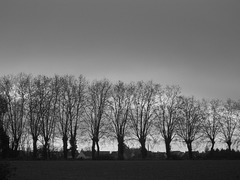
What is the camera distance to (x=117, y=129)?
71.2 m

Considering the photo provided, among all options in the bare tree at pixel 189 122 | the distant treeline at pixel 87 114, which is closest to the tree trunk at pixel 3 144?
the distant treeline at pixel 87 114

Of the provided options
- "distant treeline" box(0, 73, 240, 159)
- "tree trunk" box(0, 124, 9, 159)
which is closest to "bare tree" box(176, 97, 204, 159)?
"distant treeline" box(0, 73, 240, 159)

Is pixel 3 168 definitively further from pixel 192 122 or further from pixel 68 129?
pixel 192 122

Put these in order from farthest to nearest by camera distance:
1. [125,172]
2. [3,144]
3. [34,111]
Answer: [34,111] < [3,144] < [125,172]

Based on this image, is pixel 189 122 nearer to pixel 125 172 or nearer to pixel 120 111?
pixel 120 111

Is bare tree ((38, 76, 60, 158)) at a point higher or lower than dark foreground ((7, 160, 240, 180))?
higher

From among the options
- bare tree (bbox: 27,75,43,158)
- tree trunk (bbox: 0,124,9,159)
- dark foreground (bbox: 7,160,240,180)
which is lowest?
dark foreground (bbox: 7,160,240,180)

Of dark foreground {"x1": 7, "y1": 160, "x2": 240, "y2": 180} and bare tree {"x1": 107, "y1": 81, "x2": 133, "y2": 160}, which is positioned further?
bare tree {"x1": 107, "y1": 81, "x2": 133, "y2": 160}

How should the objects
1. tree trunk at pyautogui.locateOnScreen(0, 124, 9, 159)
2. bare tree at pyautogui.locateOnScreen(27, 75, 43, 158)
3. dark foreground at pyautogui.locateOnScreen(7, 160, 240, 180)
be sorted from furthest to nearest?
1. bare tree at pyautogui.locateOnScreen(27, 75, 43, 158)
2. tree trunk at pyautogui.locateOnScreen(0, 124, 9, 159)
3. dark foreground at pyautogui.locateOnScreen(7, 160, 240, 180)

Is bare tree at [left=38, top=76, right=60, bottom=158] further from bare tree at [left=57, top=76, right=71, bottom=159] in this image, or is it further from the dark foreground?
the dark foreground

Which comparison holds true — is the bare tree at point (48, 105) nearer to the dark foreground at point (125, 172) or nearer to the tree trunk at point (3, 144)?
the tree trunk at point (3, 144)

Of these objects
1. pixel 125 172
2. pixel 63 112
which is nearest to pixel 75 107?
pixel 63 112

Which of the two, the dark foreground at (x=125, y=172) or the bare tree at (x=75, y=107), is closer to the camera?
the dark foreground at (x=125, y=172)

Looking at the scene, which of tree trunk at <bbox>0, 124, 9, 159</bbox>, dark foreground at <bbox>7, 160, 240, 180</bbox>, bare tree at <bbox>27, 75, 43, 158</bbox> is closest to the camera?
dark foreground at <bbox>7, 160, 240, 180</bbox>
